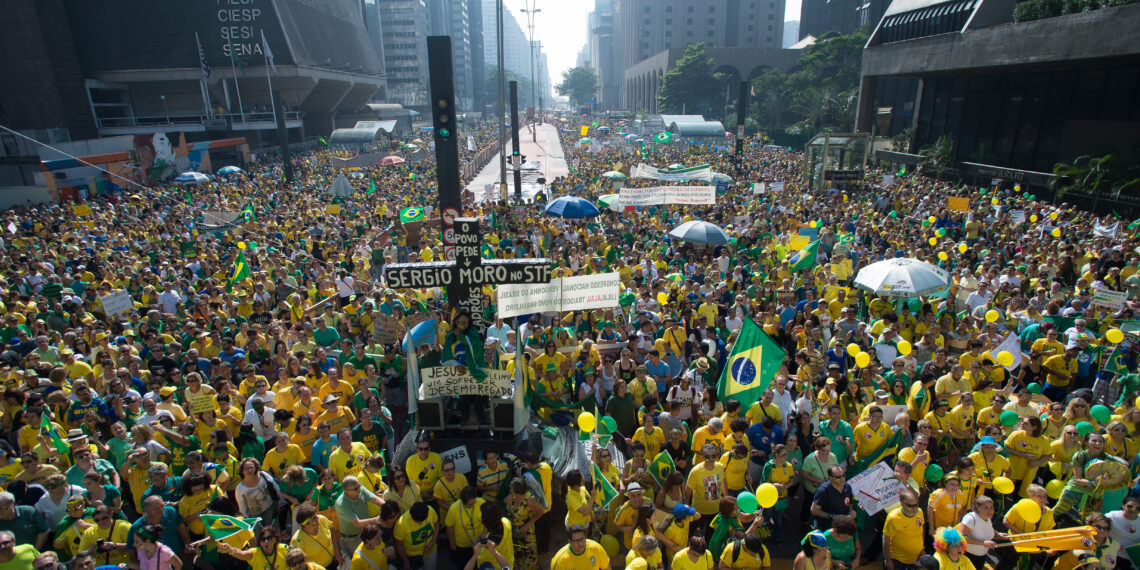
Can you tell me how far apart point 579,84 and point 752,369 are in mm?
165398

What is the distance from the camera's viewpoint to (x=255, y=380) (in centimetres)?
741

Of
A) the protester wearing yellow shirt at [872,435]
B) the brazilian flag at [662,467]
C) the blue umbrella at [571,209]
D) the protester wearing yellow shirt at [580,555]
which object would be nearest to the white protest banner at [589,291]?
the brazilian flag at [662,467]

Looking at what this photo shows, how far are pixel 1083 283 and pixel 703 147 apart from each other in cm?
3755

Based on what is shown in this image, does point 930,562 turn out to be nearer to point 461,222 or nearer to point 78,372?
point 461,222

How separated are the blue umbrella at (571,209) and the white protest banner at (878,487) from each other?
37.1ft

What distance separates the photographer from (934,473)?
6023 millimetres

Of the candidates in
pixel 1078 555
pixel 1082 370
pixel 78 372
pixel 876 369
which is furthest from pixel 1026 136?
pixel 78 372

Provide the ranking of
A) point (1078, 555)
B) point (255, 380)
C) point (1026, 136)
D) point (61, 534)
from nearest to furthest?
point (1078, 555) < point (61, 534) < point (255, 380) < point (1026, 136)

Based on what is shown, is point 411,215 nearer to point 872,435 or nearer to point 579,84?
point 872,435

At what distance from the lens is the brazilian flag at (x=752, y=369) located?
A: 705cm

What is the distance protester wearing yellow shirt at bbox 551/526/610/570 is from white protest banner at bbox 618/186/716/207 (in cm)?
1388

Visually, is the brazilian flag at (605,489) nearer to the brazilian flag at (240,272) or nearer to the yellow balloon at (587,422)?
the yellow balloon at (587,422)

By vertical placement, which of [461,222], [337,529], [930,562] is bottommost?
[337,529]

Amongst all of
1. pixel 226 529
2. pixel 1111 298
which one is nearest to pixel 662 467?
pixel 226 529
